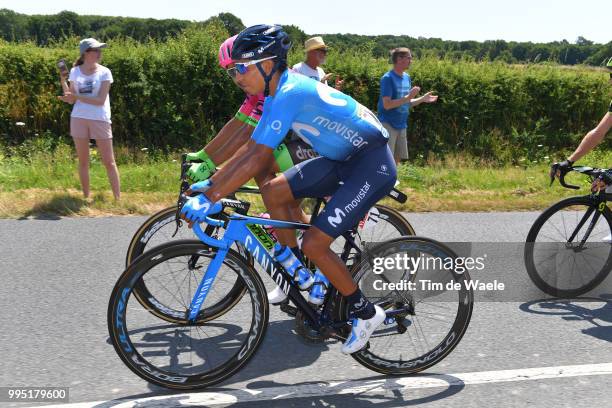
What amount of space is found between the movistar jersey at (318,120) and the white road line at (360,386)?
1.32 metres

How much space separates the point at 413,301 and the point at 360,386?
2.05ft

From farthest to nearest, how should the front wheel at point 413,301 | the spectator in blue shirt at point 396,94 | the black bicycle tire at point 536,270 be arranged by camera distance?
the spectator in blue shirt at point 396,94
the black bicycle tire at point 536,270
the front wheel at point 413,301

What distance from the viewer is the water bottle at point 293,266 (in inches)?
158

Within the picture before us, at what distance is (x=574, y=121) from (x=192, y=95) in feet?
26.5

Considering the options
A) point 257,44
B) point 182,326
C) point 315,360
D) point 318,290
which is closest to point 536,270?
point 315,360

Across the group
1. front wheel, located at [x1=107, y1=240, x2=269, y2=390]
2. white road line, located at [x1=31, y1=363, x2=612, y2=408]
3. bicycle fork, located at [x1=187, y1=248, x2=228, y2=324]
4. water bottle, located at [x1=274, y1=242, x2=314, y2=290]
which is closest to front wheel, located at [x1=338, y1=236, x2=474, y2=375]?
white road line, located at [x1=31, y1=363, x2=612, y2=408]

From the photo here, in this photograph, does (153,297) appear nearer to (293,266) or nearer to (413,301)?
(293,266)

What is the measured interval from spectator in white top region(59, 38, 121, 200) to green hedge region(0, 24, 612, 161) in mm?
3686

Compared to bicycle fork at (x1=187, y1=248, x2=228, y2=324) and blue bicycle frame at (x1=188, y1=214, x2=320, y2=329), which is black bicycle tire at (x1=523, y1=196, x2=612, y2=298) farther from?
bicycle fork at (x1=187, y1=248, x2=228, y2=324)

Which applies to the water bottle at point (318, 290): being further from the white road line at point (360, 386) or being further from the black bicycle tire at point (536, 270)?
the black bicycle tire at point (536, 270)

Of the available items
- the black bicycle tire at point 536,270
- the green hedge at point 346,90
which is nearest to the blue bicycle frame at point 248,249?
the black bicycle tire at point 536,270

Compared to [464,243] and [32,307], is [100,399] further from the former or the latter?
[464,243]

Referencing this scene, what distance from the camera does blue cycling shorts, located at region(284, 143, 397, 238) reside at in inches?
153

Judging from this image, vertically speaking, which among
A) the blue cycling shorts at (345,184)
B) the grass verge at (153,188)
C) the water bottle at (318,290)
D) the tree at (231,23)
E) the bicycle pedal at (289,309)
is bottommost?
the grass verge at (153,188)
